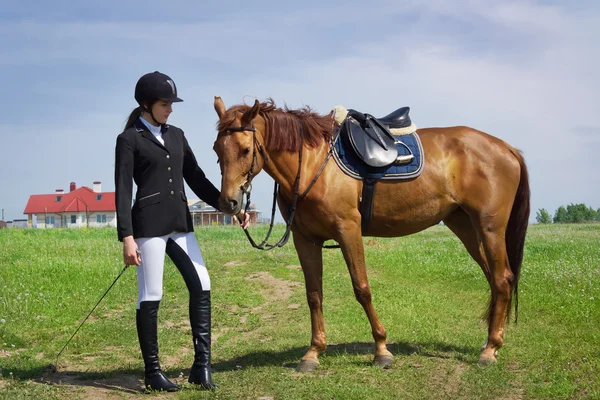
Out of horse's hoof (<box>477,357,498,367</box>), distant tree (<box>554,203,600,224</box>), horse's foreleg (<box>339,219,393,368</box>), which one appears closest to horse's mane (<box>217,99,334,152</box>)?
horse's foreleg (<box>339,219,393,368</box>)

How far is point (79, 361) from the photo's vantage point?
6848 millimetres

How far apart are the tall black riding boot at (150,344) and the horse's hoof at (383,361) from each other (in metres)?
1.95

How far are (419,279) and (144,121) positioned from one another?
8791mm

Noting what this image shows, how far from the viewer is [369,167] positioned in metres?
6.13

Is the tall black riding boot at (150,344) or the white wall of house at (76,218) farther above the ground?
the tall black riding boot at (150,344)

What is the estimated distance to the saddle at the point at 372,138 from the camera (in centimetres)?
610

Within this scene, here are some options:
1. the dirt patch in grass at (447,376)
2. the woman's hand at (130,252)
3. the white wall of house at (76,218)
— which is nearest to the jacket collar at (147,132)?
the woman's hand at (130,252)

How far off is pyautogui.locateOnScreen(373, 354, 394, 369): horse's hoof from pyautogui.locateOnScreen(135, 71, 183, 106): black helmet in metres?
3.15

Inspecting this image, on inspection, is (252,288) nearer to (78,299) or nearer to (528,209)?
(78,299)

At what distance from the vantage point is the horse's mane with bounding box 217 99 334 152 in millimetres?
5638

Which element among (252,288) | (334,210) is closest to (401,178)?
(334,210)

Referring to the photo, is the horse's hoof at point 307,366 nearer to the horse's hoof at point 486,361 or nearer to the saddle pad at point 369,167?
the horse's hoof at point 486,361

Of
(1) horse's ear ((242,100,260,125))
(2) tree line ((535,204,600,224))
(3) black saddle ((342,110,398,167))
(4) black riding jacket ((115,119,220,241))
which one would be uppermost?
(1) horse's ear ((242,100,260,125))

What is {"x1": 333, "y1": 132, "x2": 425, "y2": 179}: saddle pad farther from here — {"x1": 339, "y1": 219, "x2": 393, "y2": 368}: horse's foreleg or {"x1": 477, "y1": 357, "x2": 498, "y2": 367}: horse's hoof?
{"x1": 477, "y1": 357, "x2": 498, "y2": 367}: horse's hoof
